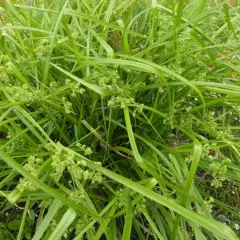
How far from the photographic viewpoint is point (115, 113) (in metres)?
1.46

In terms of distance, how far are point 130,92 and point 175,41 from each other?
0.71 ft

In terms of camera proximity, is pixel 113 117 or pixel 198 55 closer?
A: pixel 198 55

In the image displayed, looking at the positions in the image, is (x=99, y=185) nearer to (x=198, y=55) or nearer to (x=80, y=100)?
(x=80, y=100)

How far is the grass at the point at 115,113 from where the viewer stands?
1.21 meters

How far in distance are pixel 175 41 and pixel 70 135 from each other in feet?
1.71

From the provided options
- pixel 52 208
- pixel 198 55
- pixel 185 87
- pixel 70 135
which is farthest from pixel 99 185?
pixel 198 55

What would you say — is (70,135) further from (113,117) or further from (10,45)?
(10,45)

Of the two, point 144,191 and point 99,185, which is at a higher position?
point 144,191

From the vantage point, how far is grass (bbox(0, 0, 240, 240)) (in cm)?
121

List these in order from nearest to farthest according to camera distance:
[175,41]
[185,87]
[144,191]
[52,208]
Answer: [144,191]
[52,208]
[175,41]
[185,87]

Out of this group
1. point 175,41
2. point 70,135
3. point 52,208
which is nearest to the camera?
point 52,208

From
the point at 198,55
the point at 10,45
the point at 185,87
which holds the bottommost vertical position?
the point at 185,87

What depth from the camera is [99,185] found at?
4.91ft

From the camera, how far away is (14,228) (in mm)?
1561
